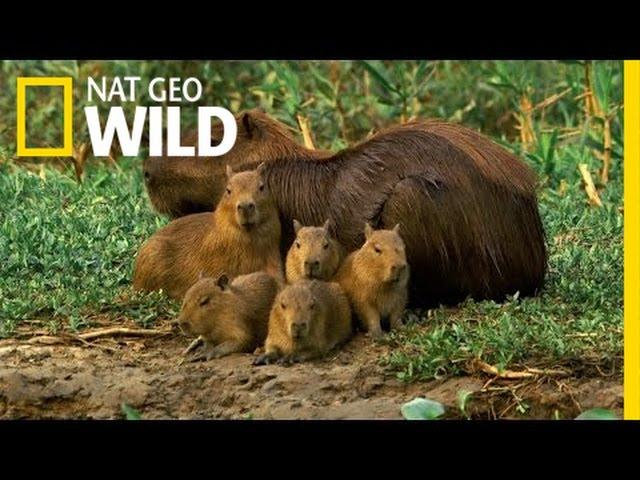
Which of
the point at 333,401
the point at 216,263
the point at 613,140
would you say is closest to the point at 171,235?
the point at 216,263

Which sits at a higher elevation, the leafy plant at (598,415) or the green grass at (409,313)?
the green grass at (409,313)

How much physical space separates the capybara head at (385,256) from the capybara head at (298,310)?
0.36m

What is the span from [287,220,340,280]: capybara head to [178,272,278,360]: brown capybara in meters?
0.23

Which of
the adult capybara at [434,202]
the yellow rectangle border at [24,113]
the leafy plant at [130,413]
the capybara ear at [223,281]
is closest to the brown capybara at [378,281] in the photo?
the adult capybara at [434,202]

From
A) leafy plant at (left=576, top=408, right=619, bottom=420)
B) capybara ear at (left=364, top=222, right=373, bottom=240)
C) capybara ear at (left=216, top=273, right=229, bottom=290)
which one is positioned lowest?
leafy plant at (left=576, top=408, right=619, bottom=420)

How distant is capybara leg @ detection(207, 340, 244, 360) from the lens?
343 inches

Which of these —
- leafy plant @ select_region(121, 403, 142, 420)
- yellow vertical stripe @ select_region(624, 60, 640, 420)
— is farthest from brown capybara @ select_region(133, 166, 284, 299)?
yellow vertical stripe @ select_region(624, 60, 640, 420)

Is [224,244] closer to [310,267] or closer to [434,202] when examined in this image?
[310,267]

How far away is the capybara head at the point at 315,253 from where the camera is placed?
28.9 ft

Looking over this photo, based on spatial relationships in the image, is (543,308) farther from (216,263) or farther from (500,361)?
(216,263)

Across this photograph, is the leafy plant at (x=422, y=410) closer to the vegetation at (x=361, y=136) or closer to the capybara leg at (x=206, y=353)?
the vegetation at (x=361, y=136)

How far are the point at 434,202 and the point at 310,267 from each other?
2.34 ft

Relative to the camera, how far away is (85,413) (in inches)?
334

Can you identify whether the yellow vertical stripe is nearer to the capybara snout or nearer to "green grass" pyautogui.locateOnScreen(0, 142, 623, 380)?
"green grass" pyautogui.locateOnScreen(0, 142, 623, 380)
